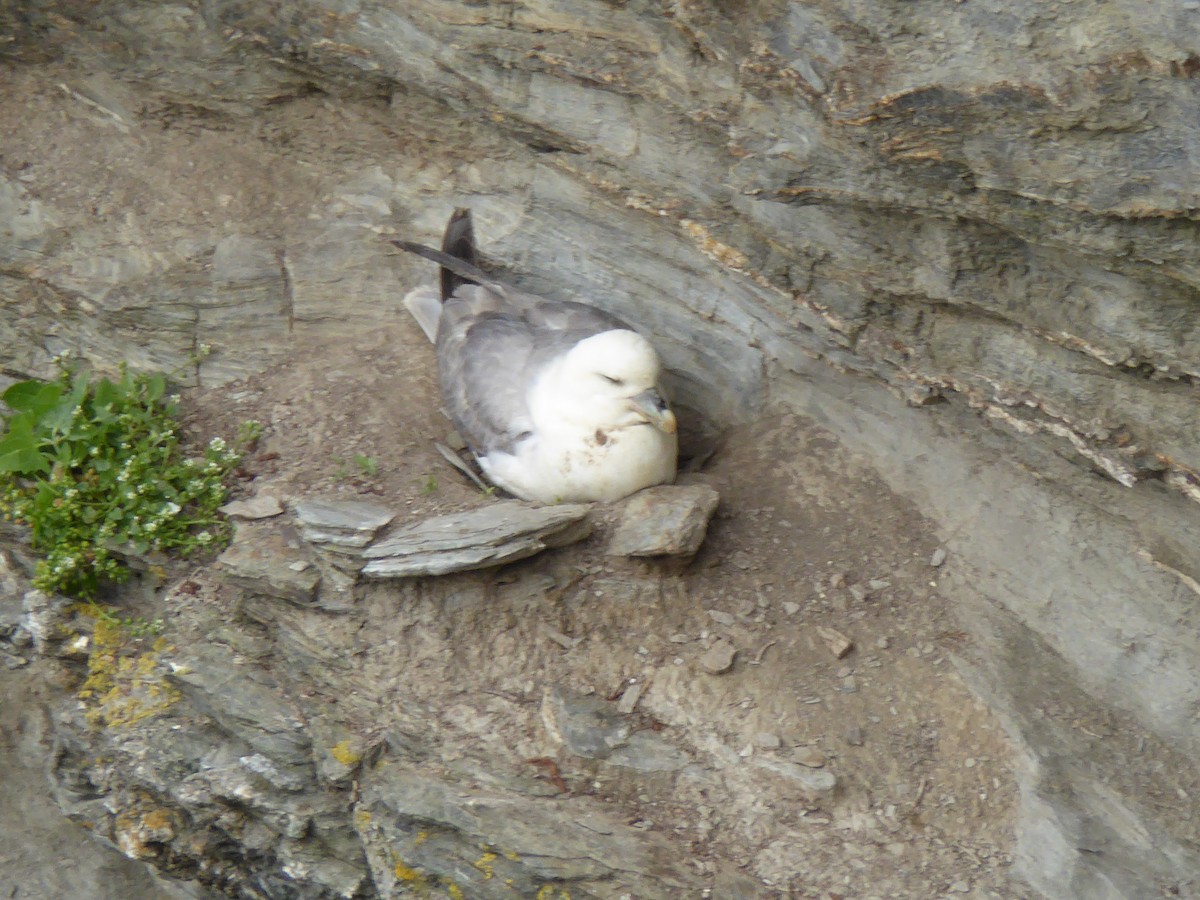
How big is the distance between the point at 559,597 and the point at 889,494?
111 cm

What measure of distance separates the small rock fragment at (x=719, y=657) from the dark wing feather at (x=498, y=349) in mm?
973

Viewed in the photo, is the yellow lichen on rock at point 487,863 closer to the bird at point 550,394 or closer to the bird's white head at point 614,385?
the bird at point 550,394

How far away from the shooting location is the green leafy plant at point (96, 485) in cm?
420

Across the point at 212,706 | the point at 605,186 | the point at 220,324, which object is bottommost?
the point at 212,706

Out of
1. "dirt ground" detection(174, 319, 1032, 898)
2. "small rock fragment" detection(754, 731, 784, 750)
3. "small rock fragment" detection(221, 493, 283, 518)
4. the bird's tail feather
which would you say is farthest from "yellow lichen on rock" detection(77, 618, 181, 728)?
"small rock fragment" detection(754, 731, 784, 750)

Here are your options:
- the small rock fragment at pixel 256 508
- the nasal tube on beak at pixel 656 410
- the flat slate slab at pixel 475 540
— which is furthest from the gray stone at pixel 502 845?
the nasal tube on beak at pixel 656 410

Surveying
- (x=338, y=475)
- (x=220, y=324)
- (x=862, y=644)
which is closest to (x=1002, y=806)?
(x=862, y=644)

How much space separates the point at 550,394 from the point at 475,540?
0.67m

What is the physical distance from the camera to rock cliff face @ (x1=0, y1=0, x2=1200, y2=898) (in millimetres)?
2838

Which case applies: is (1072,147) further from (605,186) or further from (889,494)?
(605,186)

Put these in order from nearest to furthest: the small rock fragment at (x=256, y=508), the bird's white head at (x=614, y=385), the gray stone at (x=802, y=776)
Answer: the gray stone at (x=802, y=776) < the bird's white head at (x=614, y=385) < the small rock fragment at (x=256, y=508)

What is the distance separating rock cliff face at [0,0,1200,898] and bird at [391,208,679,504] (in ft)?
0.92

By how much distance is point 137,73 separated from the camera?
5.06 meters

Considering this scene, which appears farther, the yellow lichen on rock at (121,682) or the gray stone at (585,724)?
the yellow lichen on rock at (121,682)
